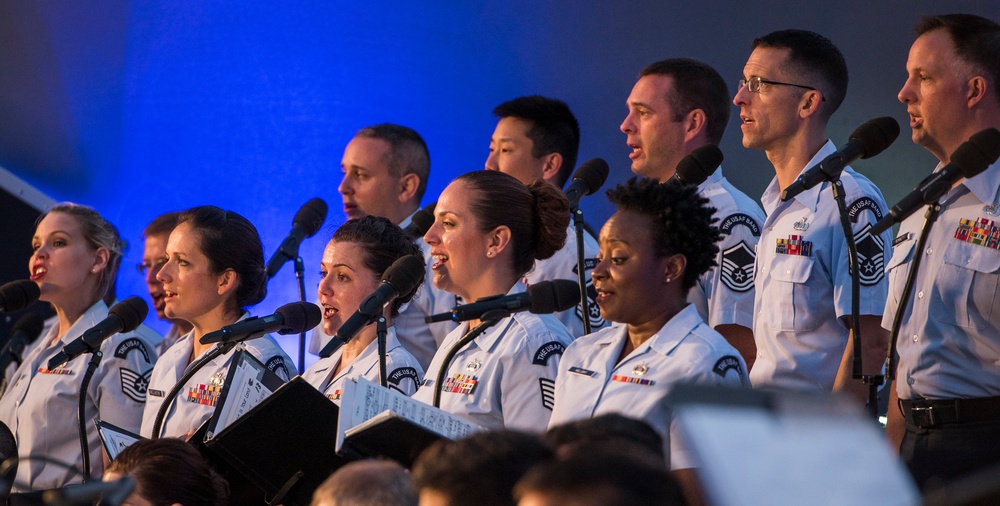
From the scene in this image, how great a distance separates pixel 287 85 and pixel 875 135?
3.48 m

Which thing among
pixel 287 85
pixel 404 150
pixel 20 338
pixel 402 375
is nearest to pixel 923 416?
pixel 402 375

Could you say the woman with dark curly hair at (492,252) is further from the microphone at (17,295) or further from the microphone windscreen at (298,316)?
the microphone at (17,295)

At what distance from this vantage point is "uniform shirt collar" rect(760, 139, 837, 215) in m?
3.13

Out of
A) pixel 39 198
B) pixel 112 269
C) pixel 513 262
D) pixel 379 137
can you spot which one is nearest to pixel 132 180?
pixel 39 198

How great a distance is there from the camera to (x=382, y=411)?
8.04 ft

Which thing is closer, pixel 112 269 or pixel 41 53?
pixel 112 269

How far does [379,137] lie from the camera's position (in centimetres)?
489

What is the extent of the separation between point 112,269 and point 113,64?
1.51m

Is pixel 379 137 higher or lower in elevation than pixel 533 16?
lower

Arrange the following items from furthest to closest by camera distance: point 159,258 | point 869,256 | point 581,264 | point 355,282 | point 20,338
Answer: point 159,258 → point 20,338 → point 355,282 → point 581,264 → point 869,256

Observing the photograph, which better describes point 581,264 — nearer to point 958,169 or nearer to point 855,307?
point 855,307

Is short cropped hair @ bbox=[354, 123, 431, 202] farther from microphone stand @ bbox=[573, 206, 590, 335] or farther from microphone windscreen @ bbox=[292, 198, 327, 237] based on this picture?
microphone stand @ bbox=[573, 206, 590, 335]

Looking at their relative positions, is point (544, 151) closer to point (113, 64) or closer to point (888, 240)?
point (888, 240)

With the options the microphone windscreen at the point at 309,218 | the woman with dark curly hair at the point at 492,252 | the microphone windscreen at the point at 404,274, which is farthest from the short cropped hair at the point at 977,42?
the microphone windscreen at the point at 309,218
